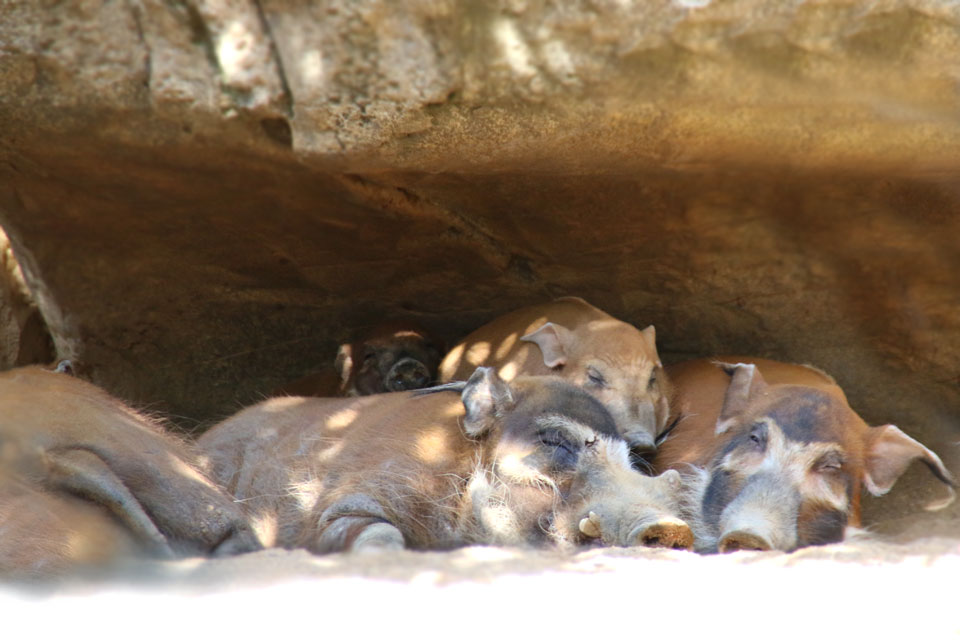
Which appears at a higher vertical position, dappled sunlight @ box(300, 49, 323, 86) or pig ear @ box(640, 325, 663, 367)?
dappled sunlight @ box(300, 49, 323, 86)

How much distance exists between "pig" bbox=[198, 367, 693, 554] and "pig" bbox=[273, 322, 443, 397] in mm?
1309

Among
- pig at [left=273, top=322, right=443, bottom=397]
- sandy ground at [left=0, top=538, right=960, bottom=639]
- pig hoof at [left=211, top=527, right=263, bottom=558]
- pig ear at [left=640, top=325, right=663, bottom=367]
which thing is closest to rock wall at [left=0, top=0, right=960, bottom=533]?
pig at [left=273, top=322, right=443, bottom=397]

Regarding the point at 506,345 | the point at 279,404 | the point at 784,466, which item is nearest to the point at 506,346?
the point at 506,345

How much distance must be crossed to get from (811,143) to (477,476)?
1.58 metres

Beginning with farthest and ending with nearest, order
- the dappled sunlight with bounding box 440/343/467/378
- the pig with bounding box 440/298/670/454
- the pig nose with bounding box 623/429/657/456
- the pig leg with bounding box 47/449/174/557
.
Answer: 1. the dappled sunlight with bounding box 440/343/467/378
2. the pig with bounding box 440/298/670/454
3. the pig nose with bounding box 623/429/657/456
4. the pig leg with bounding box 47/449/174/557

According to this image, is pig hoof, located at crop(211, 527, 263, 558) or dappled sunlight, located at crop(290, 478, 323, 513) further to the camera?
dappled sunlight, located at crop(290, 478, 323, 513)

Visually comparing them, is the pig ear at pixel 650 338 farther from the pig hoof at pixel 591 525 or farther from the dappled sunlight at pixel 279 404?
the pig hoof at pixel 591 525

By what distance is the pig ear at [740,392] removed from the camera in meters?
3.88

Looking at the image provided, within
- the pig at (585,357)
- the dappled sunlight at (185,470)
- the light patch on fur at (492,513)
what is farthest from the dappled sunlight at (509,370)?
the dappled sunlight at (185,470)

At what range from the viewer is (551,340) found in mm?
4742

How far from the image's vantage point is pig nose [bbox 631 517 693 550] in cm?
288

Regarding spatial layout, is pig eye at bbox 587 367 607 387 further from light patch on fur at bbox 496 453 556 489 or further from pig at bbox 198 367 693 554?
light patch on fur at bbox 496 453 556 489

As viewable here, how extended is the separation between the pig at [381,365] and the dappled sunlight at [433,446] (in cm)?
165

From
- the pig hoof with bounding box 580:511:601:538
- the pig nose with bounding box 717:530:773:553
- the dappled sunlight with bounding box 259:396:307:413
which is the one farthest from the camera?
the dappled sunlight with bounding box 259:396:307:413
